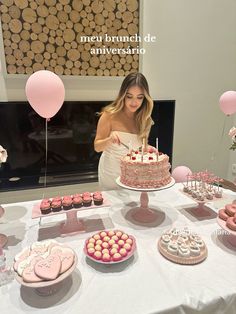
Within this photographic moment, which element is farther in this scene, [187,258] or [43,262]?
[187,258]

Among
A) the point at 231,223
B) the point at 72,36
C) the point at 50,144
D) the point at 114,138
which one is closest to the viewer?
the point at 231,223

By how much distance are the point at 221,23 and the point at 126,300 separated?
3124mm

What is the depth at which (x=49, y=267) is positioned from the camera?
81 cm

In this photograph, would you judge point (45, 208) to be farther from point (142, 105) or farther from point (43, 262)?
point (142, 105)

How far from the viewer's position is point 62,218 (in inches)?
51.5

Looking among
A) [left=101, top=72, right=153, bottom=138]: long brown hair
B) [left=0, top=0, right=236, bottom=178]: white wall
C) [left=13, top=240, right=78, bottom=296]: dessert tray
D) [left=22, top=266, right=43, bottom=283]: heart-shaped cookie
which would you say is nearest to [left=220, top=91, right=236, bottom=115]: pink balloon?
[left=101, top=72, right=153, bottom=138]: long brown hair

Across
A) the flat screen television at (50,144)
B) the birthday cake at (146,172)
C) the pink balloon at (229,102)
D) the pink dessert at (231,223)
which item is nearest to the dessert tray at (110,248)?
the birthday cake at (146,172)

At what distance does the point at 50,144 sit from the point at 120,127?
1222 mm

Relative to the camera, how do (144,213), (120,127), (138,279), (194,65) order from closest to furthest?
(138,279) → (144,213) → (120,127) → (194,65)

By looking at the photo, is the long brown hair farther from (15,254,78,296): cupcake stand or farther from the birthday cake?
(15,254,78,296): cupcake stand

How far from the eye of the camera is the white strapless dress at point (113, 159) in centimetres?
167

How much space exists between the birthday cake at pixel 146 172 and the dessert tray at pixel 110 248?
0.91ft

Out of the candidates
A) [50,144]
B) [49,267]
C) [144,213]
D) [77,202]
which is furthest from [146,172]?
[50,144]

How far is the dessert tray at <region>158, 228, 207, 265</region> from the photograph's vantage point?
3.11 feet
